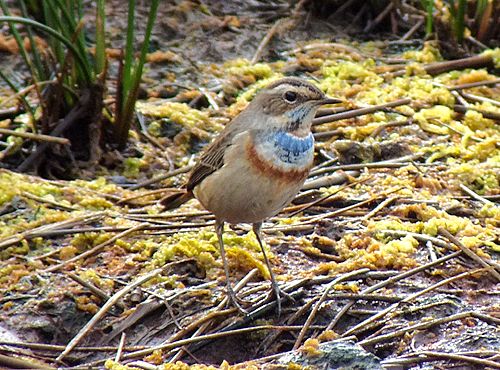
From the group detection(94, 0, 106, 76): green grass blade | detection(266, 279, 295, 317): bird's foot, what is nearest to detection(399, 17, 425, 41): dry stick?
detection(94, 0, 106, 76): green grass blade

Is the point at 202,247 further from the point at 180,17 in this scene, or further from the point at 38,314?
the point at 180,17

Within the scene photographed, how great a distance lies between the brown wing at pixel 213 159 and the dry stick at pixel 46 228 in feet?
2.67

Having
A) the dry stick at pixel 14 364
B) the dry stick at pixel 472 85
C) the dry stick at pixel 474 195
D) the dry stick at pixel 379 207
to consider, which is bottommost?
the dry stick at pixel 379 207

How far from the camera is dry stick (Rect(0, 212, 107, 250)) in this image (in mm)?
4535

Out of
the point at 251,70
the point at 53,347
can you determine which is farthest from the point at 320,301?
the point at 251,70

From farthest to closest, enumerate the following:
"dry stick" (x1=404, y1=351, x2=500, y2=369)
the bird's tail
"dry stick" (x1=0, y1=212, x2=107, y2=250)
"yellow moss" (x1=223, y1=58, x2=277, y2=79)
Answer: "yellow moss" (x1=223, y1=58, x2=277, y2=79), the bird's tail, "dry stick" (x1=0, y1=212, x2=107, y2=250), "dry stick" (x1=404, y1=351, x2=500, y2=369)

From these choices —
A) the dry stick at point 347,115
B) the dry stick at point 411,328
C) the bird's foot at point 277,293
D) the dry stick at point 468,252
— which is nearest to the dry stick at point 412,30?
the dry stick at point 347,115

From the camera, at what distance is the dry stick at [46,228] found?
454 centimetres

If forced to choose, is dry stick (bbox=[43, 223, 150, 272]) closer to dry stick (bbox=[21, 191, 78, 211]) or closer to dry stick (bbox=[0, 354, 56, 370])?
dry stick (bbox=[21, 191, 78, 211])

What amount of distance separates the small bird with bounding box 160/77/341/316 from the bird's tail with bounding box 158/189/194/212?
2.33 ft

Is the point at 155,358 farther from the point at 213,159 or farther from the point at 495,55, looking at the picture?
the point at 495,55

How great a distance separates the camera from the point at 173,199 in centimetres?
506

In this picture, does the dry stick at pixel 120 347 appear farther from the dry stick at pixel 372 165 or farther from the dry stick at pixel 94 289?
the dry stick at pixel 372 165

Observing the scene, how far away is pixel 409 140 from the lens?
233 inches
